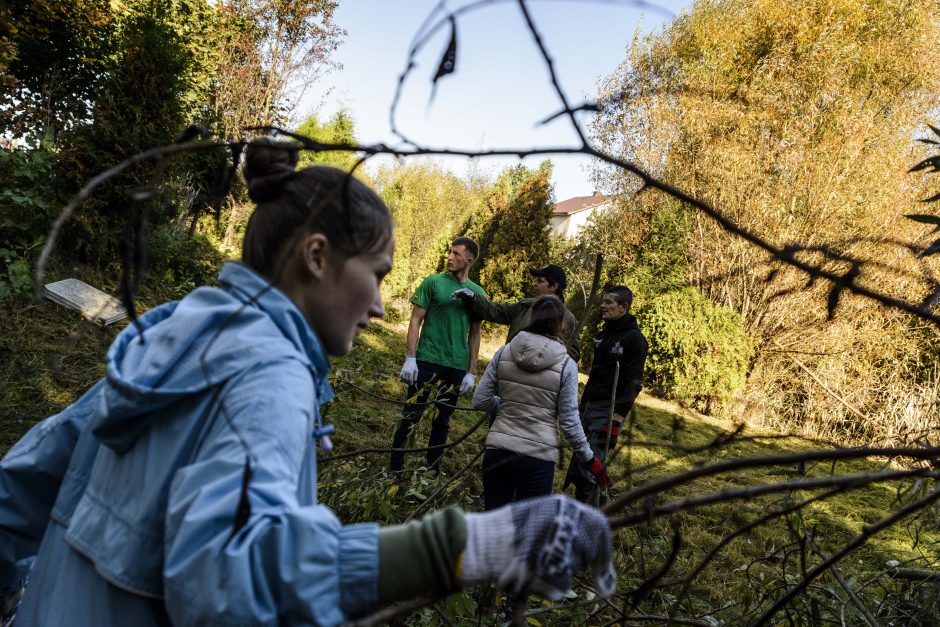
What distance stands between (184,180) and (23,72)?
4.06 m

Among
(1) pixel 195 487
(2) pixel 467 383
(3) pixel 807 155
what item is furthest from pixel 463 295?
(3) pixel 807 155

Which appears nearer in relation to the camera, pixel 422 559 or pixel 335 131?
pixel 422 559

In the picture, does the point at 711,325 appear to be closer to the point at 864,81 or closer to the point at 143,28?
the point at 864,81

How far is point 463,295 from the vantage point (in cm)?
518

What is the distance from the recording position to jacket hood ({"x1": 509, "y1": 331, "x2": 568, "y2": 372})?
371cm

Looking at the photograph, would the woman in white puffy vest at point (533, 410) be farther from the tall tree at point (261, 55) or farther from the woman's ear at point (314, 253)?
the tall tree at point (261, 55)

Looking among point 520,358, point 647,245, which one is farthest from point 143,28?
point 647,245

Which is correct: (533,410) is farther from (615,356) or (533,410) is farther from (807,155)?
(807,155)

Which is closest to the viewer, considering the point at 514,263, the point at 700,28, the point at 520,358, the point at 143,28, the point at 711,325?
the point at 520,358

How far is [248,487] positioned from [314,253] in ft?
1.37

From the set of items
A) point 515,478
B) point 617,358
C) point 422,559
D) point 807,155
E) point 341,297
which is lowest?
point 515,478

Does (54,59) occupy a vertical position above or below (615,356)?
above

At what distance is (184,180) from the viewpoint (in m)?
8.74

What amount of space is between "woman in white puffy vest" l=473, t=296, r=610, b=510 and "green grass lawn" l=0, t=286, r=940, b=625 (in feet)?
0.84
